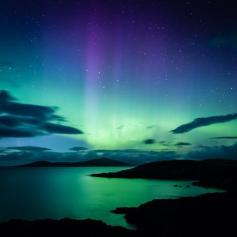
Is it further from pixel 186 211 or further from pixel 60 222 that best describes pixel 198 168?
pixel 60 222

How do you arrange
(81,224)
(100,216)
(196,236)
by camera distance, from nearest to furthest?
(196,236), (81,224), (100,216)

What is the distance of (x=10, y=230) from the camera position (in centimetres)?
2723

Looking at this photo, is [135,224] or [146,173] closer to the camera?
[135,224]

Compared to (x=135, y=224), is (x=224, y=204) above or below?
above

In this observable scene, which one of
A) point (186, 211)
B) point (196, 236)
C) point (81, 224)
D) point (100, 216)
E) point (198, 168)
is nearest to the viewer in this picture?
point (196, 236)

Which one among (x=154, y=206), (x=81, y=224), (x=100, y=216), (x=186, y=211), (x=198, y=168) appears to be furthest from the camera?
(x=198, y=168)

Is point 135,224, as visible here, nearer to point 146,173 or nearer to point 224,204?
point 224,204

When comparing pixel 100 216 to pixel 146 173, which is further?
pixel 146 173

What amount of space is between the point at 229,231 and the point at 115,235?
10.4 m

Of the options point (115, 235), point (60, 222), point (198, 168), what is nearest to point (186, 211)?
point (115, 235)

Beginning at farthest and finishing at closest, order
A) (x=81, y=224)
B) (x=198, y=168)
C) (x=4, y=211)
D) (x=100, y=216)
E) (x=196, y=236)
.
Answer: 1. (x=198, y=168)
2. (x=4, y=211)
3. (x=100, y=216)
4. (x=81, y=224)
5. (x=196, y=236)

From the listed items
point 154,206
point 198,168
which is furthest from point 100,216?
point 198,168

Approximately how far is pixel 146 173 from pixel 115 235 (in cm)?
16117

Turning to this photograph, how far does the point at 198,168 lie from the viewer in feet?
577
